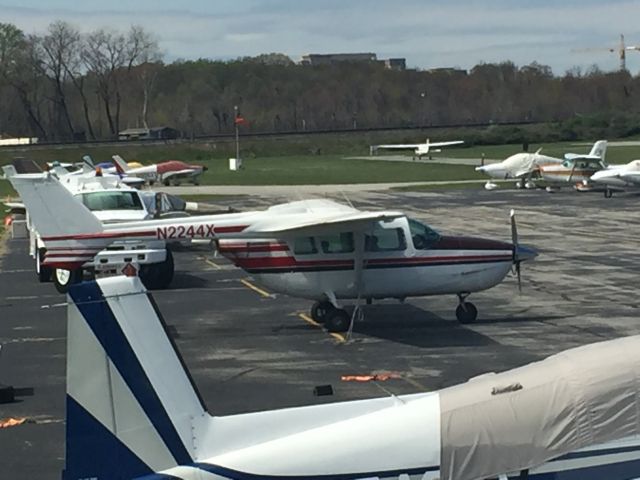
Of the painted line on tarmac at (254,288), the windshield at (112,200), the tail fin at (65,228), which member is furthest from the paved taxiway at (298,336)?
the windshield at (112,200)

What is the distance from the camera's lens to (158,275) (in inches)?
982

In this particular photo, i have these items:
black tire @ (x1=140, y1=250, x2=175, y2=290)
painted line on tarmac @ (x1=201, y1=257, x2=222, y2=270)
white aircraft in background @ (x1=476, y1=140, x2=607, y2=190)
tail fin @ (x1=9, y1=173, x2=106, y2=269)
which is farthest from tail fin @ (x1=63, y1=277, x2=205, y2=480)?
white aircraft in background @ (x1=476, y1=140, x2=607, y2=190)

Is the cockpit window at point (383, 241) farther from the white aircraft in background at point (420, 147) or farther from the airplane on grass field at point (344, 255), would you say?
the white aircraft in background at point (420, 147)

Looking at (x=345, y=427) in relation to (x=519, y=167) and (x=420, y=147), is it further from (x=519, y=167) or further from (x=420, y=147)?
(x=420, y=147)

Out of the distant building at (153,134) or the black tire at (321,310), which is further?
the distant building at (153,134)

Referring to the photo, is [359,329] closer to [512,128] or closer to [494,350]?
[494,350]

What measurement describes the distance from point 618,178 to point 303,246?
38.0 metres

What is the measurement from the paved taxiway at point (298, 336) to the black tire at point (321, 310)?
0.64ft

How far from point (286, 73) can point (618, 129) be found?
73868 millimetres

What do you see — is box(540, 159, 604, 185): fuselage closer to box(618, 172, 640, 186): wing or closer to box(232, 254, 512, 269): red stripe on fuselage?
box(618, 172, 640, 186): wing

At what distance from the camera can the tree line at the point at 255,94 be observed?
515ft

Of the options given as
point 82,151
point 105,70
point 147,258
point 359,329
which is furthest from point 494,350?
point 105,70

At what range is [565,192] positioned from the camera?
59.3 metres

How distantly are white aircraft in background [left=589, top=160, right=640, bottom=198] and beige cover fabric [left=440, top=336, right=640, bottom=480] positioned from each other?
159 ft
